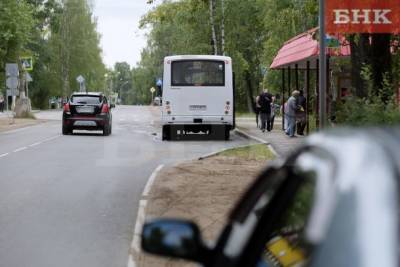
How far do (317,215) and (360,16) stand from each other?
6664 mm

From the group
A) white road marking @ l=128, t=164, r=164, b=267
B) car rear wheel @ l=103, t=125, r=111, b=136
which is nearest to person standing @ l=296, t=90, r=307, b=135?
car rear wheel @ l=103, t=125, r=111, b=136

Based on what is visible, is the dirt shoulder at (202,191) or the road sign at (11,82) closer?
the dirt shoulder at (202,191)

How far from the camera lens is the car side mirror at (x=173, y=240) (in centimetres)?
270

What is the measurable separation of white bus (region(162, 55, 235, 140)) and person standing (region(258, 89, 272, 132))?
8.38ft

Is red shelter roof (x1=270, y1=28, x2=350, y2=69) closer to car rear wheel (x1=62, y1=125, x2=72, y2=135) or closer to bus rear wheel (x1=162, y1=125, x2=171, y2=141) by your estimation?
bus rear wheel (x1=162, y1=125, x2=171, y2=141)

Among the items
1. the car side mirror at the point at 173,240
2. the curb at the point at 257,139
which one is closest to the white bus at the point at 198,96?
the curb at the point at 257,139

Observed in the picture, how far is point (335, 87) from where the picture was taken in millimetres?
29922

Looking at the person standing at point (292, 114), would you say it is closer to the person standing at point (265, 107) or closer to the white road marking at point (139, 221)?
the person standing at point (265, 107)

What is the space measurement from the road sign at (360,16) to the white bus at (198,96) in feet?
57.0

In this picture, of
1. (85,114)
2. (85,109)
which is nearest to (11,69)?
(85,109)

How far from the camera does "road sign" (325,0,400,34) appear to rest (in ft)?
26.9

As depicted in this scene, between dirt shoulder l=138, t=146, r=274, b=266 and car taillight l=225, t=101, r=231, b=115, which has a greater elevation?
car taillight l=225, t=101, r=231, b=115

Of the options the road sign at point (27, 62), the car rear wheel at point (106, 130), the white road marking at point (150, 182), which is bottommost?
the white road marking at point (150, 182)

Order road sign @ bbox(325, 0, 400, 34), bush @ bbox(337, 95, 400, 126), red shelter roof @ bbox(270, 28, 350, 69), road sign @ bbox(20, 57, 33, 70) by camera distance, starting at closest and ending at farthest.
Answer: road sign @ bbox(325, 0, 400, 34), bush @ bbox(337, 95, 400, 126), red shelter roof @ bbox(270, 28, 350, 69), road sign @ bbox(20, 57, 33, 70)
